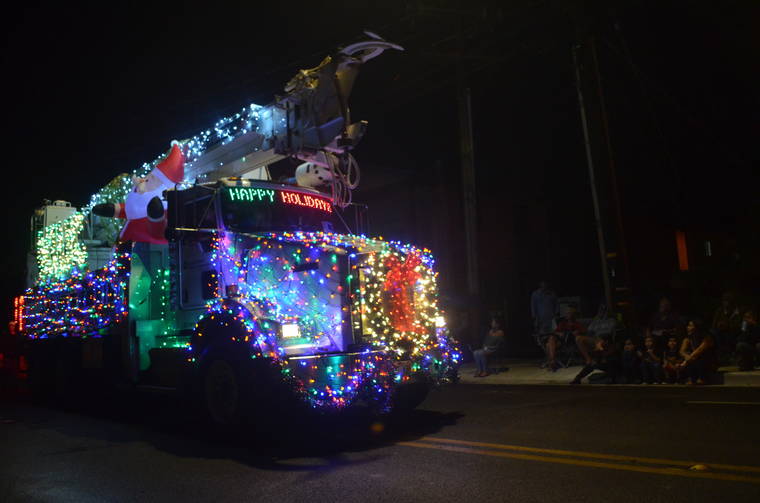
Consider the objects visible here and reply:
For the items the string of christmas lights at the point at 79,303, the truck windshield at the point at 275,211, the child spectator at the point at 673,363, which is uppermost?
the truck windshield at the point at 275,211

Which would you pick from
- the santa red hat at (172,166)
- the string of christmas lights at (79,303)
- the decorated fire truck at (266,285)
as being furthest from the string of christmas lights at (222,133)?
the string of christmas lights at (79,303)

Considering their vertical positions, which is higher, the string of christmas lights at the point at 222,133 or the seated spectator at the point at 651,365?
the string of christmas lights at the point at 222,133

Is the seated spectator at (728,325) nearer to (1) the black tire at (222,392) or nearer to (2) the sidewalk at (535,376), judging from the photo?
(2) the sidewalk at (535,376)

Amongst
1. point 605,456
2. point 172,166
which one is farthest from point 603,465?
point 172,166

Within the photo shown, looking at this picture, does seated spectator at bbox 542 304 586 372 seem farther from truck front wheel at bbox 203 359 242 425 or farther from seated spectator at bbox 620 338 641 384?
truck front wheel at bbox 203 359 242 425

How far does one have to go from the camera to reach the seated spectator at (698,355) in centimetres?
1081

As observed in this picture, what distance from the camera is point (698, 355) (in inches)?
426

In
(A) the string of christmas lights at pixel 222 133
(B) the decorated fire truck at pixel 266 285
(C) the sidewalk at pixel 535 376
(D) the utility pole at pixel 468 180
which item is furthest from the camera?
(D) the utility pole at pixel 468 180

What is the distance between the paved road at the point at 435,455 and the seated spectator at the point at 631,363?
1.67 meters

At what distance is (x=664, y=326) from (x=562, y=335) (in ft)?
7.82

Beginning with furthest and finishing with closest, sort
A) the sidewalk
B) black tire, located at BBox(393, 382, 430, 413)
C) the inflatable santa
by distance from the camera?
the sidewalk < the inflatable santa < black tire, located at BBox(393, 382, 430, 413)

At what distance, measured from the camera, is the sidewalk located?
1074 centimetres

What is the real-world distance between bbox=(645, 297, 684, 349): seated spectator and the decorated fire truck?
5.00 meters

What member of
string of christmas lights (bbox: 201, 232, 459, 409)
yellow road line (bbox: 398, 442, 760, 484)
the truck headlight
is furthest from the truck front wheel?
yellow road line (bbox: 398, 442, 760, 484)
